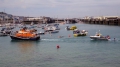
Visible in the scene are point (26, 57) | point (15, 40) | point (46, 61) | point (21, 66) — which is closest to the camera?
point (21, 66)

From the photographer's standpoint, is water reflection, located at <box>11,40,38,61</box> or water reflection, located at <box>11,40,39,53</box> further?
water reflection, located at <box>11,40,39,53</box>

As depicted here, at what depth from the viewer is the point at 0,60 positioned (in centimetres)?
2206

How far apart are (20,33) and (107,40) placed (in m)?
14.2

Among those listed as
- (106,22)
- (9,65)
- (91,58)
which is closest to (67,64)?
(91,58)

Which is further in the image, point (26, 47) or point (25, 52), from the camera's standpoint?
point (26, 47)

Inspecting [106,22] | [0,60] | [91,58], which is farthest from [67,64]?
[106,22]

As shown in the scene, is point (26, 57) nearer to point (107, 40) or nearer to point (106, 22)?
point (107, 40)

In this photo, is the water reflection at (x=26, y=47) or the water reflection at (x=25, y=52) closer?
the water reflection at (x=25, y=52)

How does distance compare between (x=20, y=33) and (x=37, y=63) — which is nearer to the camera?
(x=37, y=63)

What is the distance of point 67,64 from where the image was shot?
1991cm

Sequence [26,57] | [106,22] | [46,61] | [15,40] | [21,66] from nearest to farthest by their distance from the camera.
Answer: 1. [21,66]
2. [46,61]
3. [26,57]
4. [15,40]
5. [106,22]

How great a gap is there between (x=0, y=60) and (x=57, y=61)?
5.36 meters

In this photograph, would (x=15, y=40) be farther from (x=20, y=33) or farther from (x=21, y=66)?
(x=21, y=66)

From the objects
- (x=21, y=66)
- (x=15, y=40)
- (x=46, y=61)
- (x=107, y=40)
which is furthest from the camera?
(x=15, y=40)
